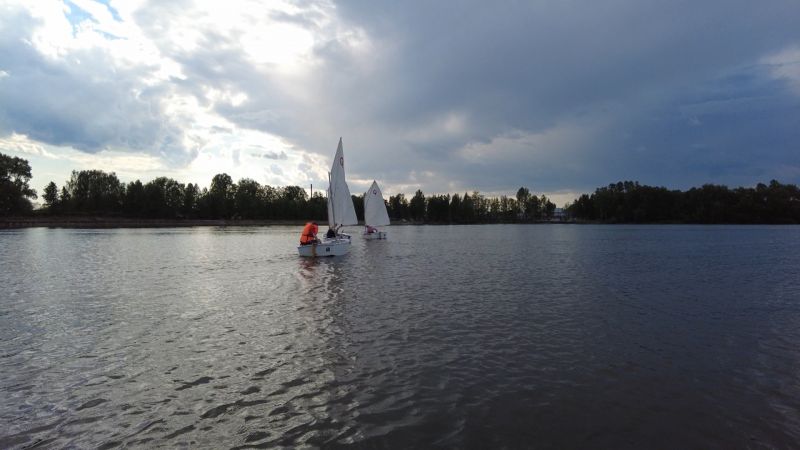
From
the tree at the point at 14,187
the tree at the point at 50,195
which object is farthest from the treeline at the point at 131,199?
the tree at the point at 14,187

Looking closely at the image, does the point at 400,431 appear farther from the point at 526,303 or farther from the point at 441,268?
the point at 441,268

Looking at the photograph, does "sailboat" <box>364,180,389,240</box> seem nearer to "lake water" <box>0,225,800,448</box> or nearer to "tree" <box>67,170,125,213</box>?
"lake water" <box>0,225,800,448</box>

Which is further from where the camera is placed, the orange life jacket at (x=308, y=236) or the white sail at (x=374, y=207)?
the white sail at (x=374, y=207)

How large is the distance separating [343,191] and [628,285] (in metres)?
34.5

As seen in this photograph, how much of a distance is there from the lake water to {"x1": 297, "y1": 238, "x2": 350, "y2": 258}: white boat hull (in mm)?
16377

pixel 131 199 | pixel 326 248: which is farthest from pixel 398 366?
pixel 131 199

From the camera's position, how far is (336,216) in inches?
2067

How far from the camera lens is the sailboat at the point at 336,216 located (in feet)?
140

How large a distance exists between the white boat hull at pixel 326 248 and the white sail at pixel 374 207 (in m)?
32.9

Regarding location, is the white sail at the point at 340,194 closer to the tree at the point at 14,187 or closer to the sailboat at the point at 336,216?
the sailboat at the point at 336,216

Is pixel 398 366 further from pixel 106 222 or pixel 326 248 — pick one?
pixel 106 222

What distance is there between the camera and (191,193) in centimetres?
18562

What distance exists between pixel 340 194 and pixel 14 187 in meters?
131

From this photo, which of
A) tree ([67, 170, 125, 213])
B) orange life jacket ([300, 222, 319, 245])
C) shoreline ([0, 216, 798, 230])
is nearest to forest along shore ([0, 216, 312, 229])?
shoreline ([0, 216, 798, 230])
